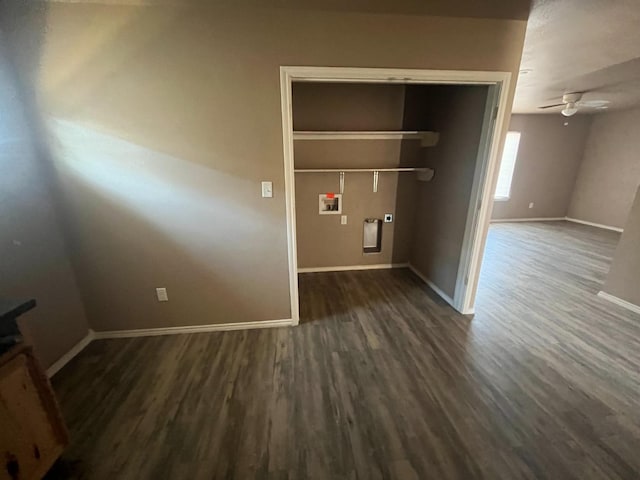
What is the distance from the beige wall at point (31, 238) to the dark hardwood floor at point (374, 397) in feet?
1.28

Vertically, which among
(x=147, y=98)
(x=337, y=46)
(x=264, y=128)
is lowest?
(x=264, y=128)

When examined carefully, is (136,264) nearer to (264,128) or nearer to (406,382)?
(264,128)

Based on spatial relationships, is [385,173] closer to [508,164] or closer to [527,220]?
[508,164]

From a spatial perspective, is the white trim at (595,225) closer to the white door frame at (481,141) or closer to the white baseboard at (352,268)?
the white baseboard at (352,268)

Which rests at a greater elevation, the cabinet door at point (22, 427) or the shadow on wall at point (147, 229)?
the shadow on wall at point (147, 229)

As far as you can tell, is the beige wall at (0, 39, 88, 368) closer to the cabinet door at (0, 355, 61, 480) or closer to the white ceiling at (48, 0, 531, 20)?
the cabinet door at (0, 355, 61, 480)

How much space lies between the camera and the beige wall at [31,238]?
1.73 meters

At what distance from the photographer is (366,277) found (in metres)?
3.63

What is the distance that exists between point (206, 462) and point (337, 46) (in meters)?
2.77

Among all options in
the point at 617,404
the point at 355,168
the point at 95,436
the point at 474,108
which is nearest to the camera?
the point at 95,436

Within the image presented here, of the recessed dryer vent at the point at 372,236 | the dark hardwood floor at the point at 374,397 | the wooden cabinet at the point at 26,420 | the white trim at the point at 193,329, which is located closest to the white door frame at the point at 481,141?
the white trim at the point at 193,329

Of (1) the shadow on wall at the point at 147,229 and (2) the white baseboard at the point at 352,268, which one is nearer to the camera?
(1) the shadow on wall at the point at 147,229

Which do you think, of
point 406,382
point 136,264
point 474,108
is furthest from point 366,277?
point 136,264

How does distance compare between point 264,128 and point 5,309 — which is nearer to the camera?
point 5,309
